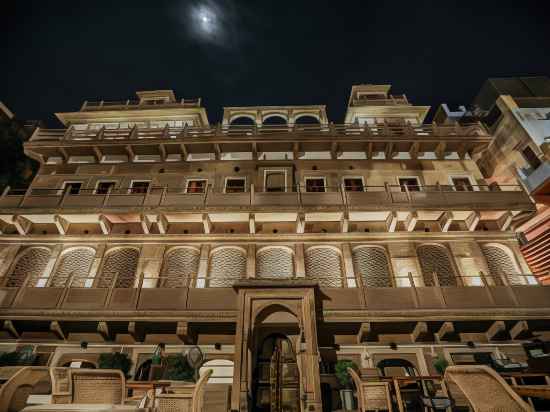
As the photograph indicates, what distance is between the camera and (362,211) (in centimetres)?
1497

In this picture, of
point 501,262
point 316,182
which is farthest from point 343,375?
point 316,182

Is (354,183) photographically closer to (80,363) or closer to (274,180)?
(274,180)

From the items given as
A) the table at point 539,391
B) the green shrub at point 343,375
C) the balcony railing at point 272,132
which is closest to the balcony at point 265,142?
the balcony railing at point 272,132

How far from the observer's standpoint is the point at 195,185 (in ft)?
57.9

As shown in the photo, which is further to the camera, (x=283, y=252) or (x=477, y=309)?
(x=283, y=252)

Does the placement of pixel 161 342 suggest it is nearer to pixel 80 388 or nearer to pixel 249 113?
pixel 80 388

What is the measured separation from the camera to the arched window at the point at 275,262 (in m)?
14.1

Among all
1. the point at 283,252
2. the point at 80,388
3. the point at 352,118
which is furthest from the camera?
the point at 352,118

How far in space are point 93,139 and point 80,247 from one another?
7095mm

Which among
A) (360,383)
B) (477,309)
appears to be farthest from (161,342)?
(477,309)

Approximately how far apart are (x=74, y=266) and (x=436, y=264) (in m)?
17.6

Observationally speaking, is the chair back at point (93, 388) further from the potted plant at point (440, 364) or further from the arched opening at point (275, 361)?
the potted plant at point (440, 364)

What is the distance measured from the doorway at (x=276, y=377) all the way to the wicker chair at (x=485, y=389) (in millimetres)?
8922

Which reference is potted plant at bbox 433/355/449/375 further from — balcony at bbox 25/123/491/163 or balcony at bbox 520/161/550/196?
balcony at bbox 520/161/550/196
